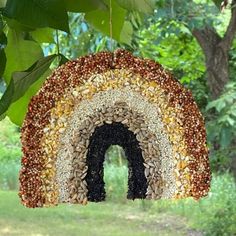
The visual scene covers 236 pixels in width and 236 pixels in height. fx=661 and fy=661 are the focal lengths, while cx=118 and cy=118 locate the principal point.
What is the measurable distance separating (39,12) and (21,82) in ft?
0.26

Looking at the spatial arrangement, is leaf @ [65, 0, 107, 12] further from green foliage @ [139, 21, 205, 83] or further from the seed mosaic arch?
green foliage @ [139, 21, 205, 83]

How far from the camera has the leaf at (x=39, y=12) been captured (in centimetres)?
60

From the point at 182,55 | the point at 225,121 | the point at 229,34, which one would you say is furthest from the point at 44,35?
the point at 182,55

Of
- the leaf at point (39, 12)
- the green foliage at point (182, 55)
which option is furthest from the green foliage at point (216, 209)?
the leaf at point (39, 12)

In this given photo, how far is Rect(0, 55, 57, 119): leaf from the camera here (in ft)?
2.04

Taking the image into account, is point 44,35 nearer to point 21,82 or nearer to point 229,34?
point 21,82

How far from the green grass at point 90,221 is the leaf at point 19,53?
322cm

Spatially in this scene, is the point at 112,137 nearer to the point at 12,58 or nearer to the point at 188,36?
the point at 12,58

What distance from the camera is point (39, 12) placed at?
598 millimetres

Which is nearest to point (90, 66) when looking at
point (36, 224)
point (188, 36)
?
point (188, 36)

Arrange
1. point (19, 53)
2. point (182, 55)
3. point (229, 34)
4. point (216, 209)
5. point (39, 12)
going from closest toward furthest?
1. point (39, 12)
2. point (19, 53)
3. point (229, 34)
4. point (182, 55)
5. point (216, 209)

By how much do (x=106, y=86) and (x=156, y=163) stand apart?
3.7 inches

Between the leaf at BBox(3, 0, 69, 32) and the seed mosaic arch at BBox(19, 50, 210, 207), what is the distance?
4 centimetres

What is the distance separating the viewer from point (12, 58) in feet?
2.43
